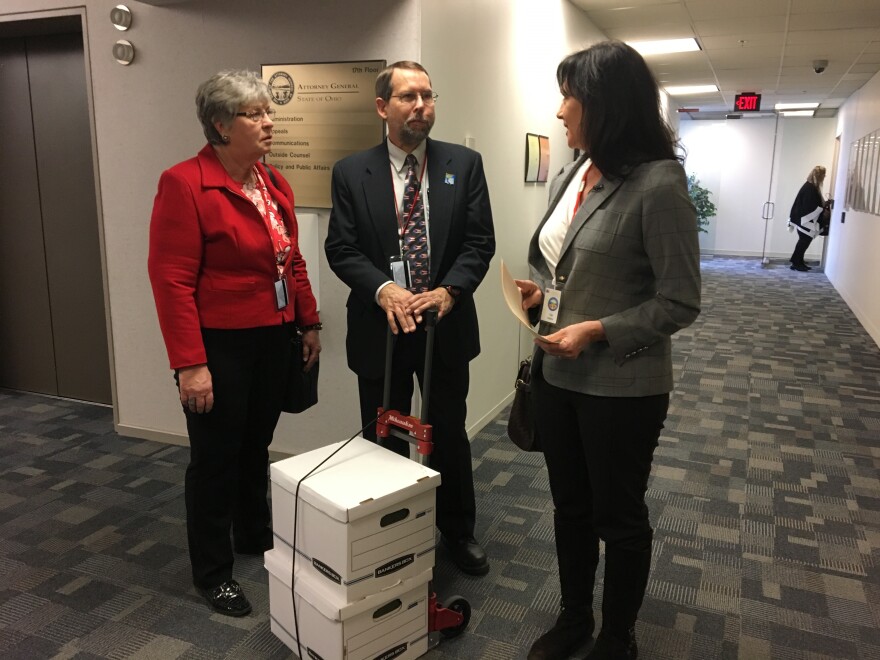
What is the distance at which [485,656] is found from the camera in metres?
1.89

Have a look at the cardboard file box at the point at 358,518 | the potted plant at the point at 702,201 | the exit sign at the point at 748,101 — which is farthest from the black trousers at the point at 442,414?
the potted plant at the point at 702,201

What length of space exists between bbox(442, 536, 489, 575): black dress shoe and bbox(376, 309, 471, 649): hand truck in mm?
289

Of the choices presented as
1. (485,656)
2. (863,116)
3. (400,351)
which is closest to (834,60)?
(863,116)

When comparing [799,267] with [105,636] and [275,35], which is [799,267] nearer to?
[275,35]

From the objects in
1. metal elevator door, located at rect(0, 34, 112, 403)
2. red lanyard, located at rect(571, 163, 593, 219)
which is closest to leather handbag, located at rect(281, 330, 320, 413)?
red lanyard, located at rect(571, 163, 593, 219)

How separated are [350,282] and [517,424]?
66 cm

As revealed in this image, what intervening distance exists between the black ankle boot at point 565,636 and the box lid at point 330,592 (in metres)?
0.37

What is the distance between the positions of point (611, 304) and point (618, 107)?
1.41 feet

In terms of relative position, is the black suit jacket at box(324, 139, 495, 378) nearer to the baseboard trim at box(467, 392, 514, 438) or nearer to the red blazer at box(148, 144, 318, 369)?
the red blazer at box(148, 144, 318, 369)

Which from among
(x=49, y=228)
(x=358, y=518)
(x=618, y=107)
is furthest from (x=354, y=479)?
(x=49, y=228)

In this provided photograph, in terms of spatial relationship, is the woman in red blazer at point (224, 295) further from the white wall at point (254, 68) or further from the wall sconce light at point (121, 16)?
the wall sconce light at point (121, 16)

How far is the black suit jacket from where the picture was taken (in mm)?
2094

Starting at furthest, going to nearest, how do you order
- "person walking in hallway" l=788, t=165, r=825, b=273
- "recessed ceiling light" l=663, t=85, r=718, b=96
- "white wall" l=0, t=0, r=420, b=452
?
"person walking in hallway" l=788, t=165, r=825, b=273
"recessed ceiling light" l=663, t=85, r=718, b=96
"white wall" l=0, t=0, r=420, b=452

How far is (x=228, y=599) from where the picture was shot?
2.07 m
